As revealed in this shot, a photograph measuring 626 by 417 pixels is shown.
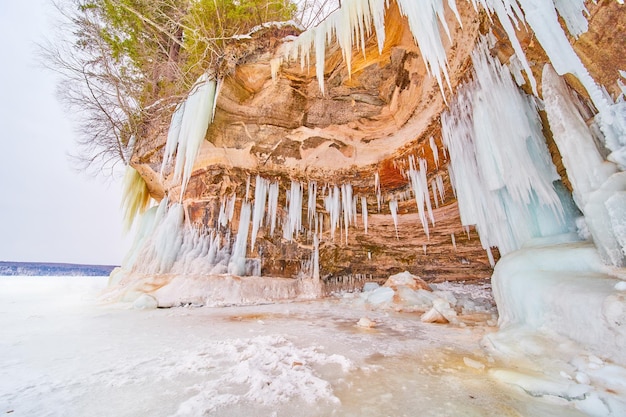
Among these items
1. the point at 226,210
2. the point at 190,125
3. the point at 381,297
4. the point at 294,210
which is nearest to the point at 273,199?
the point at 294,210

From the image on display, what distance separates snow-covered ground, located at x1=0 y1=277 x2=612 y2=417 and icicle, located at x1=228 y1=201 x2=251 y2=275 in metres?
3.35

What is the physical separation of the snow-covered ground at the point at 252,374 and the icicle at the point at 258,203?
12.3 feet

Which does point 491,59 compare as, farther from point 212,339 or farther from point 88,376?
point 88,376

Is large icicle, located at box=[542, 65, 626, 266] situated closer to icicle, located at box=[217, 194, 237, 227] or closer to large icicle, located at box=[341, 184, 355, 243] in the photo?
large icicle, located at box=[341, 184, 355, 243]

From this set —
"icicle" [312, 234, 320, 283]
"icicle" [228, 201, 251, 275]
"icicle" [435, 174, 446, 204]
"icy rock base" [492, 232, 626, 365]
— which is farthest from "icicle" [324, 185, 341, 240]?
"icy rock base" [492, 232, 626, 365]

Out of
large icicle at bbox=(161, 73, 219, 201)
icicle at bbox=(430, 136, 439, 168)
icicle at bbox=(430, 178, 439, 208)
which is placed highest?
large icicle at bbox=(161, 73, 219, 201)

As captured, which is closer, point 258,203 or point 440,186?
point 440,186

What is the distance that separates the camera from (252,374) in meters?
1.51

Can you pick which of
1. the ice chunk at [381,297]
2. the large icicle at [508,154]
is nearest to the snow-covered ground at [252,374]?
the large icicle at [508,154]

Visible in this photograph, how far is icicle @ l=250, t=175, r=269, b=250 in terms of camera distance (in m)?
6.38

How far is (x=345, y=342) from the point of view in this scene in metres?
2.36

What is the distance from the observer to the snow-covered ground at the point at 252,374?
3.85 ft

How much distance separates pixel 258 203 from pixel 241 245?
1174 millimetres

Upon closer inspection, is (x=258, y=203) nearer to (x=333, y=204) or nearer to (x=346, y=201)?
(x=333, y=204)
